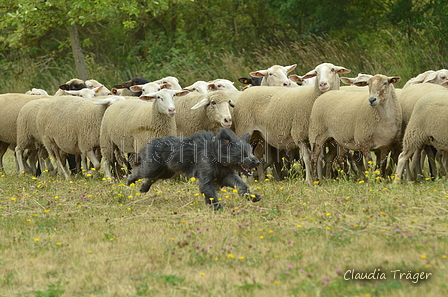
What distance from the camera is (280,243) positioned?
19.6 feet

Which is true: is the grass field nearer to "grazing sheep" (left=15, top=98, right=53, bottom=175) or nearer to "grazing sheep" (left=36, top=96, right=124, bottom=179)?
"grazing sheep" (left=36, top=96, right=124, bottom=179)

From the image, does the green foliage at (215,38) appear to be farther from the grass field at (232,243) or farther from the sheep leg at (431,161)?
the grass field at (232,243)

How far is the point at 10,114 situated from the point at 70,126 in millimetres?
2238

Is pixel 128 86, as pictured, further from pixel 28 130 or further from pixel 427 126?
pixel 427 126

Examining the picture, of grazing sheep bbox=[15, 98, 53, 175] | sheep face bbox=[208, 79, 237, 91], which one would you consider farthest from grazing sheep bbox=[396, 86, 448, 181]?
grazing sheep bbox=[15, 98, 53, 175]

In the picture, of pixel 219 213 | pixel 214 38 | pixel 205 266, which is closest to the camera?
pixel 205 266

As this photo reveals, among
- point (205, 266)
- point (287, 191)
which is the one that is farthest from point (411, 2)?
point (205, 266)

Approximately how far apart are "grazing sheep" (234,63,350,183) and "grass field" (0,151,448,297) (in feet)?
5.98

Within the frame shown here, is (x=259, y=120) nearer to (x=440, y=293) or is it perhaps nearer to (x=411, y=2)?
(x=440, y=293)

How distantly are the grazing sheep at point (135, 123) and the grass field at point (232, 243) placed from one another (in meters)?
1.96

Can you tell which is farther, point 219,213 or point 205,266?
point 219,213

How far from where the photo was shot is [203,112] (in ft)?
36.4

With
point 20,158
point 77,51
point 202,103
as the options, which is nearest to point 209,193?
point 202,103

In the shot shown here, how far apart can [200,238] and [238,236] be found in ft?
1.13
